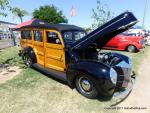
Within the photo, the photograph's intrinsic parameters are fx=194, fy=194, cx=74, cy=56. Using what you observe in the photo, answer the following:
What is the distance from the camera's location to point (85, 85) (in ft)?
16.8

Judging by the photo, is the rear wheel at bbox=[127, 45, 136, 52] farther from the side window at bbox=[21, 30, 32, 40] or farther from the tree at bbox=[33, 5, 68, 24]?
the tree at bbox=[33, 5, 68, 24]

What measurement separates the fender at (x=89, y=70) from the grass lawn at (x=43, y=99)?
555 millimetres

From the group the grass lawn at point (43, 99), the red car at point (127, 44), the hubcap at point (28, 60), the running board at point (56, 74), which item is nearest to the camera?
the grass lawn at point (43, 99)

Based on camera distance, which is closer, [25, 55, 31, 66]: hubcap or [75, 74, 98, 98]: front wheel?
[75, 74, 98, 98]: front wheel

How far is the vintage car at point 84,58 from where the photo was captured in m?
4.70

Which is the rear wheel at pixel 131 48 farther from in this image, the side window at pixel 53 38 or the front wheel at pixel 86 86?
the front wheel at pixel 86 86

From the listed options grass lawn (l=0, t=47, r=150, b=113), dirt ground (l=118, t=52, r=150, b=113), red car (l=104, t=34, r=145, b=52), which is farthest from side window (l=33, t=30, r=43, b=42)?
red car (l=104, t=34, r=145, b=52)

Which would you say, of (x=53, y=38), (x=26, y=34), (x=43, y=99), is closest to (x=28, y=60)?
(x=26, y=34)

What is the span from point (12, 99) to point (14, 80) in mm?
1528

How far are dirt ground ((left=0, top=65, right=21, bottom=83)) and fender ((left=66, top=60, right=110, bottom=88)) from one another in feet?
8.33

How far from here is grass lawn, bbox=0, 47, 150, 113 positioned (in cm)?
454

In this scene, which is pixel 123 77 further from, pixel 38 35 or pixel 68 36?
pixel 38 35

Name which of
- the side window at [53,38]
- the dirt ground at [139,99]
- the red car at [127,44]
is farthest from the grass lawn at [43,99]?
the red car at [127,44]

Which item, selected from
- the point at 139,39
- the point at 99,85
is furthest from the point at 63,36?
the point at 139,39
